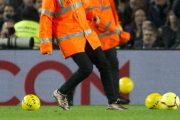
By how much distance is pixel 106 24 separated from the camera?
10141mm

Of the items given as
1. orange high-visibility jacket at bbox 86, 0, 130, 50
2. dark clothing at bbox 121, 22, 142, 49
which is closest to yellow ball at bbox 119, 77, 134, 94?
orange high-visibility jacket at bbox 86, 0, 130, 50

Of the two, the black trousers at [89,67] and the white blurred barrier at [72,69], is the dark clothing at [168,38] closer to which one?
the white blurred barrier at [72,69]

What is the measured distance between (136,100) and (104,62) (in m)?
3.07

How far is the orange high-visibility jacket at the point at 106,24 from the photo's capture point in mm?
10102

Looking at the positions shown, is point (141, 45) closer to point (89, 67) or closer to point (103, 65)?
point (103, 65)

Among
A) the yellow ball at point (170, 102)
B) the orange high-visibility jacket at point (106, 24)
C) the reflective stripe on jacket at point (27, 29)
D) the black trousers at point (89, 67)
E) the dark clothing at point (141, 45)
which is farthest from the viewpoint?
the reflective stripe on jacket at point (27, 29)

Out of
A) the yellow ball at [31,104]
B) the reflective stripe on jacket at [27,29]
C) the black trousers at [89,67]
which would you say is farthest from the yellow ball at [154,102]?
the reflective stripe on jacket at [27,29]

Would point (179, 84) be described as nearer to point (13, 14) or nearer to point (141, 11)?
point (141, 11)

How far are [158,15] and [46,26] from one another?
18.1 feet

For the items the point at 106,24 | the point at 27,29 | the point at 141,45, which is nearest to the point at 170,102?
the point at 106,24

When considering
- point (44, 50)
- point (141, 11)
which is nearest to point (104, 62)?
point (44, 50)

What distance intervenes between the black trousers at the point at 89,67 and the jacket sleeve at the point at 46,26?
0.41 metres

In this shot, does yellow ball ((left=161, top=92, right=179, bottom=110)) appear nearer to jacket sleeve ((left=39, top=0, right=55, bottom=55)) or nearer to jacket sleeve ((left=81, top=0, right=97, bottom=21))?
jacket sleeve ((left=81, top=0, right=97, bottom=21))

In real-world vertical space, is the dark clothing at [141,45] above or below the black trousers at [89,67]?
above
